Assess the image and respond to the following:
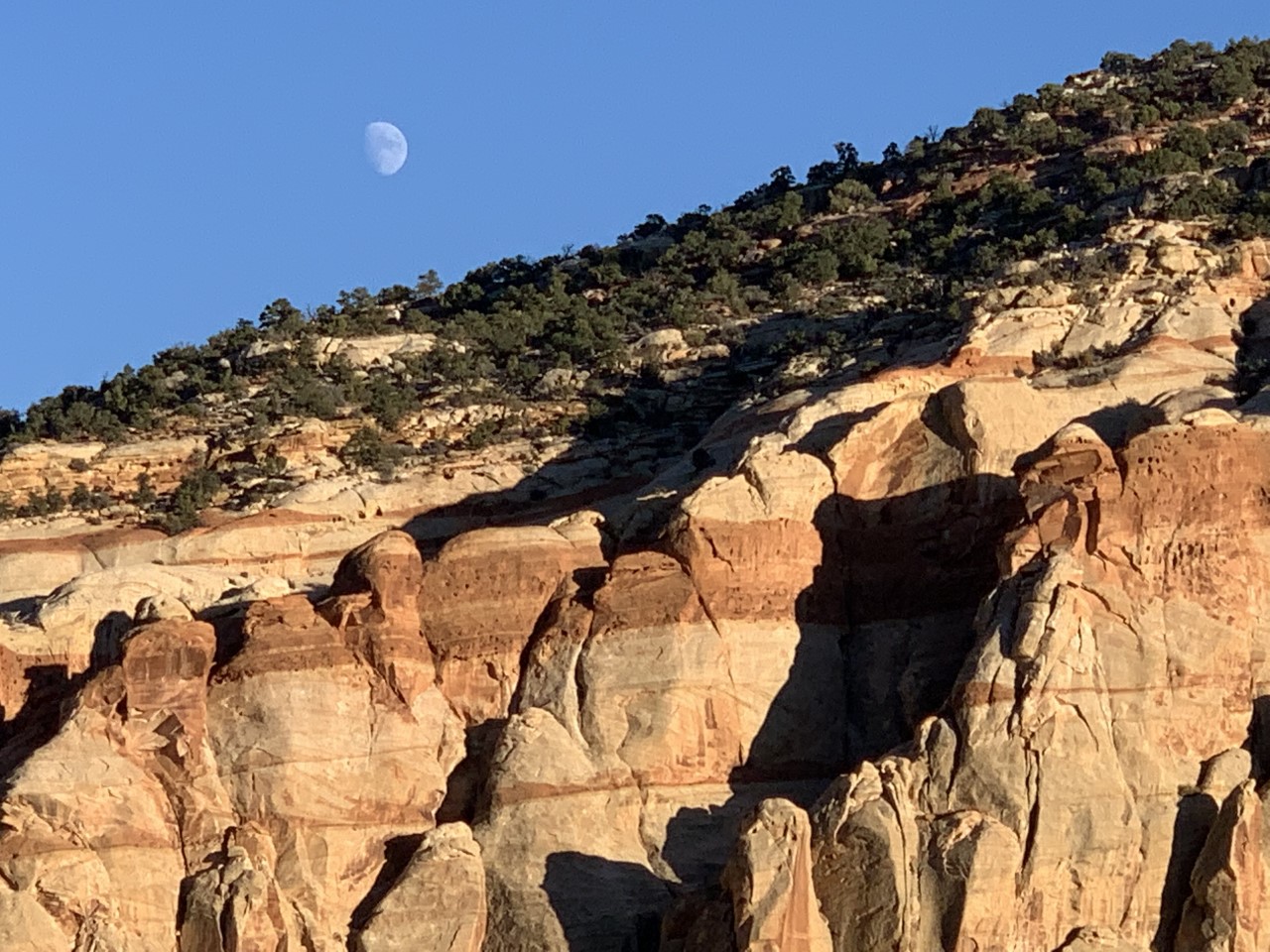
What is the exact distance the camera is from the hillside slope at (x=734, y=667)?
4678 cm

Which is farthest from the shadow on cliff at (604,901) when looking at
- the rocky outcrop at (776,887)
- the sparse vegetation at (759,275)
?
the sparse vegetation at (759,275)

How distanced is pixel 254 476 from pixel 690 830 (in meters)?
18.4

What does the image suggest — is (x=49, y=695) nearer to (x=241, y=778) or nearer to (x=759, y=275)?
(x=241, y=778)

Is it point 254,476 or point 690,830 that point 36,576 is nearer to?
point 254,476

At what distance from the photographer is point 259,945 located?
49.3m

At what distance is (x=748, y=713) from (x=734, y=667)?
0.73 meters

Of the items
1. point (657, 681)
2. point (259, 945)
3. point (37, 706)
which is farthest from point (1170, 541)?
point (37, 706)

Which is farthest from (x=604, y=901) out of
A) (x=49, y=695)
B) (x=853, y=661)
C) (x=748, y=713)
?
(x=49, y=695)

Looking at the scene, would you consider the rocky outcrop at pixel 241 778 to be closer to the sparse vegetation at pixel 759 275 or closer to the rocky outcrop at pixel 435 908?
the rocky outcrop at pixel 435 908

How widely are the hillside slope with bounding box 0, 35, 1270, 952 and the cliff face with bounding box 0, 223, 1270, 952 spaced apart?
0.06 metres

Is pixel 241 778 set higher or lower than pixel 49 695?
lower

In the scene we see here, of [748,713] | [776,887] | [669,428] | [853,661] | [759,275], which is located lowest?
[776,887]

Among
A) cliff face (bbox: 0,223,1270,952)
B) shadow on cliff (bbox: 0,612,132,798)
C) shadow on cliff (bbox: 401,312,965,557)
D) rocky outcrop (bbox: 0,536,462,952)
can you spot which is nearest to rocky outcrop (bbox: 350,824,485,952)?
cliff face (bbox: 0,223,1270,952)

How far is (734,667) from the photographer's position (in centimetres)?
5169
